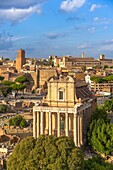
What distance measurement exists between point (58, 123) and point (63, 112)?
117 centimetres

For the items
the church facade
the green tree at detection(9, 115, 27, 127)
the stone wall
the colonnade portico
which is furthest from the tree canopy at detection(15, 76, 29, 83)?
the colonnade portico

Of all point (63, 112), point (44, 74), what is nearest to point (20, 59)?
point (44, 74)

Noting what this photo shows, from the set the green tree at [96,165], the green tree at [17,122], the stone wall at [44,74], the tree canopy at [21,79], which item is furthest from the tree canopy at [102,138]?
the stone wall at [44,74]

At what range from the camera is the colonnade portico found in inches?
1188

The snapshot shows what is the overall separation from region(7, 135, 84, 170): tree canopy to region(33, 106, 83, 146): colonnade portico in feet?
28.6

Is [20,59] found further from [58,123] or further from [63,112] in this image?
[58,123]

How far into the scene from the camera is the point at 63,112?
30.9m

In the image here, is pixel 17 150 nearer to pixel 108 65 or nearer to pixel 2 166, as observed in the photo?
pixel 2 166

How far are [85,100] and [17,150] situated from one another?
13.6 m

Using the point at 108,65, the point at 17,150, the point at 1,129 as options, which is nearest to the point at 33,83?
the point at 108,65

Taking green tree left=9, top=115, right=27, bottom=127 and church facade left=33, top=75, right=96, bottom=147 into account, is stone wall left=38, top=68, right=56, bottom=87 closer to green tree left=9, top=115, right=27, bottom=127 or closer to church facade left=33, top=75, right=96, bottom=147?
green tree left=9, top=115, right=27, bottom=127

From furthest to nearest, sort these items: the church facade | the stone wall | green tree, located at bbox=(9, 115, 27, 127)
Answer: the stone wall, green tree, located at bbox=(9, 115, 27, 127), the church facade

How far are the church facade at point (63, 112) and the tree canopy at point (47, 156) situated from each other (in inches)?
352

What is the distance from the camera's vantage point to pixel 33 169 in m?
20.4
